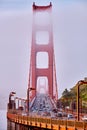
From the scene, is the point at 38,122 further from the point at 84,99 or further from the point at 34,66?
the point at 34,66

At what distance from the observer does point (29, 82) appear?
14578mm

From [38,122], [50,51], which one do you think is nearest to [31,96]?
[50,51]

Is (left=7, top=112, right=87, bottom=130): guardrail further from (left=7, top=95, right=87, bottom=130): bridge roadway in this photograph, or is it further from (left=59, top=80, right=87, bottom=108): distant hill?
(left=59, top=80, right=87, bottom=108): distant hill

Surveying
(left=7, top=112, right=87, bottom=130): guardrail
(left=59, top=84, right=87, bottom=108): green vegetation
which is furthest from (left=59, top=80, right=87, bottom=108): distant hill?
(left=7, top=112, right=87, bottom=130): guardrail

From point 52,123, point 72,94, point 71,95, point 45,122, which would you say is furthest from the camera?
point 71,95

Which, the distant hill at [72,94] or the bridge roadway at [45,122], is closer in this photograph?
the bridge roadway at [45,122]

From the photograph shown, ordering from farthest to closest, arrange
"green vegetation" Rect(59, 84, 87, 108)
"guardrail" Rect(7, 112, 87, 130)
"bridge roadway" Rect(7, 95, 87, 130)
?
"green vegetation" Rect(59, 84, 87, 108)
"bridge roadway" Rect(7, 95, 87, 130)
"guardrail" Rect(7, 112, 87, 130)

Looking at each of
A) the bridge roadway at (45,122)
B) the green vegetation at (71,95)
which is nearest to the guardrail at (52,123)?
the bridge roadway at (45,122)

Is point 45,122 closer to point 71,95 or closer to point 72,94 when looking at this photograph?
point 72,94

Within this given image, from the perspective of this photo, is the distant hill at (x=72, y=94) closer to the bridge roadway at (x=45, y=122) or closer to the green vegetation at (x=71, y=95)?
the green vegetation at (x=71, y=95)

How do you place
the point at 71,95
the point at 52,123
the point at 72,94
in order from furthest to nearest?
the point at 71,95 < the point at 72,94 < the point at 52,123

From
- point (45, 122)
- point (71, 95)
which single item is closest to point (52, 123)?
point (45, 122)

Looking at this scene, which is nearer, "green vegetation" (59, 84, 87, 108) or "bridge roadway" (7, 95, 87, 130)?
"bridge roadway" (7, 95, 87, 130)

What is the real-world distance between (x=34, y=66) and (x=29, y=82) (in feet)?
3.82
